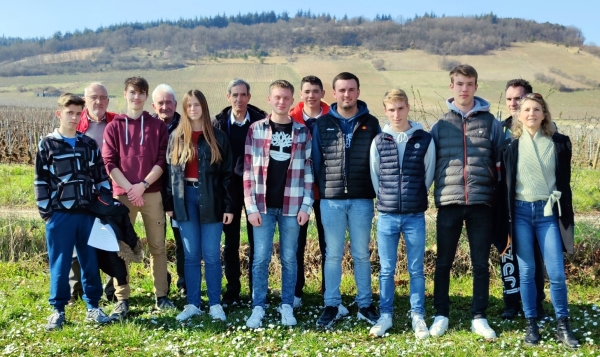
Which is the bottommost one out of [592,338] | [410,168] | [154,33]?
[592,338]

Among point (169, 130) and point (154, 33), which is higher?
point (154, 33)

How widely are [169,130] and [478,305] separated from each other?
3.60 meters

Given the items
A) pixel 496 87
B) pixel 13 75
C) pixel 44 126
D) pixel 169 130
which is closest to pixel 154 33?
pixel 13 75

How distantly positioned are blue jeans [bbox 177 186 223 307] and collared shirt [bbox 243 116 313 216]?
1.59 ft

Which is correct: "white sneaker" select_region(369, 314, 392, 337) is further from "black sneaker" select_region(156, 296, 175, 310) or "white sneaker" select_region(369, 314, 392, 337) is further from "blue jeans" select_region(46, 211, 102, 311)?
"blue jeans" select_region(46, 211, 102, 311)

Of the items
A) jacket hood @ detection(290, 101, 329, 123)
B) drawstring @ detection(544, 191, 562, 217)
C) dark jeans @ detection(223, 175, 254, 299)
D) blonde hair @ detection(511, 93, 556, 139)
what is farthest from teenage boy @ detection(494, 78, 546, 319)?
dark jeans @ detection(223, 175, 254, 299)

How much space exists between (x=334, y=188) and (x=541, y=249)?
1925 millimetres

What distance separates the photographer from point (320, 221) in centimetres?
563

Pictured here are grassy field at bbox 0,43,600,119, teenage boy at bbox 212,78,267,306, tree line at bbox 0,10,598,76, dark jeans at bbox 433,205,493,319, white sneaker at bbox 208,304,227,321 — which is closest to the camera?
dark jeans at bbox 433,205,493,319

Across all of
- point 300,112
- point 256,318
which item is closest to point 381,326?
point 256,318

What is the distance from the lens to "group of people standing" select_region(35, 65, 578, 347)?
4766 millimetres

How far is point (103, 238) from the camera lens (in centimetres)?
527

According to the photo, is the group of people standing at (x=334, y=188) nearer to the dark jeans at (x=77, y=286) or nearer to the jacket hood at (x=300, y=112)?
the jacket hood at (x=300, y=112)

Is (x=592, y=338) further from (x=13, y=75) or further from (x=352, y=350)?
(x=13, y=75)
